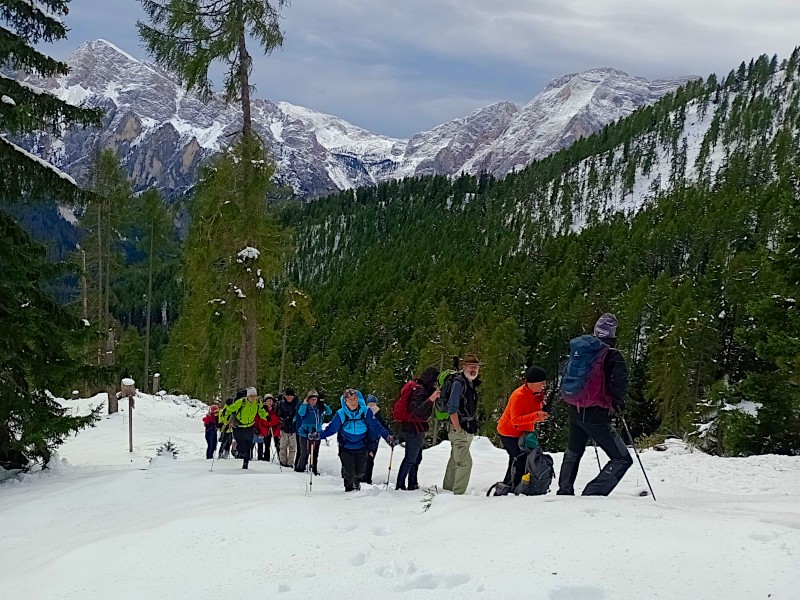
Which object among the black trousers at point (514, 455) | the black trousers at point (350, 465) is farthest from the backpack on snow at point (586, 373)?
the black trousers at point (350, 465)

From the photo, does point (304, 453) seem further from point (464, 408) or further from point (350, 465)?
point (464, 408)

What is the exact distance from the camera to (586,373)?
600cm

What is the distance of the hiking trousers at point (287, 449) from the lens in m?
12.5

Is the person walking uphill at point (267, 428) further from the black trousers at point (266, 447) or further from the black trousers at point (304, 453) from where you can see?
the black trousers at point (304, 453)

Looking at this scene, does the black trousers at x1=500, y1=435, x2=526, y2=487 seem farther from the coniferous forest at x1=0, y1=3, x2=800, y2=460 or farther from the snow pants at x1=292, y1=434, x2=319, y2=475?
the coniferous forest at x1=0, y1=3, x2=800, y2=460

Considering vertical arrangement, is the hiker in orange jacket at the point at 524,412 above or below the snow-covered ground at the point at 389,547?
above

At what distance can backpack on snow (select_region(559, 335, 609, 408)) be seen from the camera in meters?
5.98

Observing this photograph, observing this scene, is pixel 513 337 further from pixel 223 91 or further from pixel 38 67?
pixel 38 67

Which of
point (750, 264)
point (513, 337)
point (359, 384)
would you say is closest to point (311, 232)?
point (359, 384)

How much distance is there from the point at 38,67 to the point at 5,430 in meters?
5.96

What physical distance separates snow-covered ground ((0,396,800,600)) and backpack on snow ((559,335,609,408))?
3.19 feet

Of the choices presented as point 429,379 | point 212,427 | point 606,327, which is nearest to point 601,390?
point 606,327

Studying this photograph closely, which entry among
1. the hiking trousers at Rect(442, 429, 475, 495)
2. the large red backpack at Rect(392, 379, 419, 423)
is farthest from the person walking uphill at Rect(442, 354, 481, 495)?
the large red backpack at Rect(392, 379, 419, 423)

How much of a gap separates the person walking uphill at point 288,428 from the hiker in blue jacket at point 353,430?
3.90 metres
